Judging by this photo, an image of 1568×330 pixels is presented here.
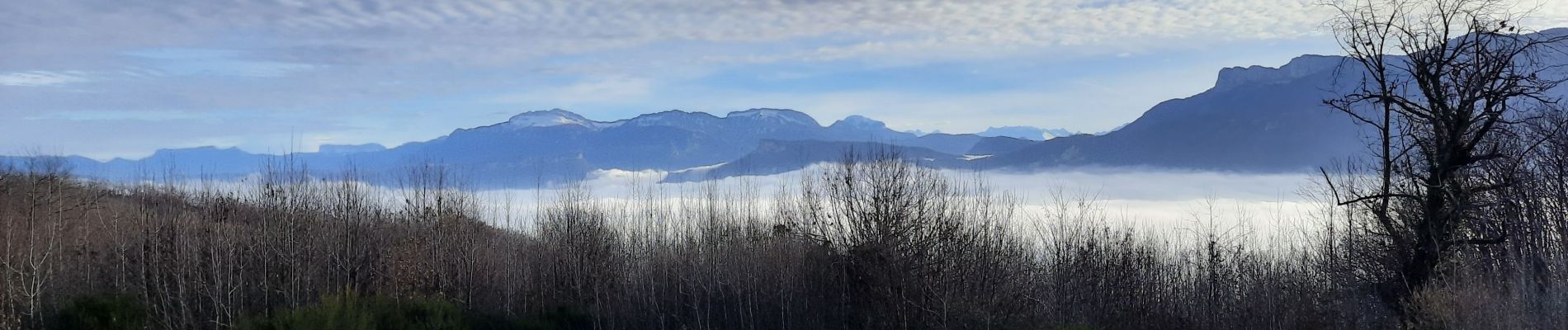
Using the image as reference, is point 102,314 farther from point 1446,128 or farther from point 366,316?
point 1446,128

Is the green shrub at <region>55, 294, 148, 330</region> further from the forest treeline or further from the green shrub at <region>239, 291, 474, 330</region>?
the green shrub at <region>239, 291, 474, 330</region>

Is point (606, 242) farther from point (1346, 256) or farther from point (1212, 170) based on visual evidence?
point (1212, 170)

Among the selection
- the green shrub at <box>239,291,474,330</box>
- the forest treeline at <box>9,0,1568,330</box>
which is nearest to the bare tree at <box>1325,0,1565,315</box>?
the forest treeline at <box>9,0,1568,330</box>

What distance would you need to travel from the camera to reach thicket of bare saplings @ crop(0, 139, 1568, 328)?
17.6 metres

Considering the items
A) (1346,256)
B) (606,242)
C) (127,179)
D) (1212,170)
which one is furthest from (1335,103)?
(1212,170)

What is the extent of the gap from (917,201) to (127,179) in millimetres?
26250

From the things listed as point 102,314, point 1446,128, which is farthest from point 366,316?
point 1446,128

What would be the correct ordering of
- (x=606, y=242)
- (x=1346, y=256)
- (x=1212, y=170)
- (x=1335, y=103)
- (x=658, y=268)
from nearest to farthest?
1. (x=1335, y=103)
2. (x=1346, y=256)
3. (x=658, y=268)
4. (x=606, y=242)
5. (x=1212, y=170)

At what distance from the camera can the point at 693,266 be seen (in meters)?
23.9

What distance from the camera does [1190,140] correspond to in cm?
19425

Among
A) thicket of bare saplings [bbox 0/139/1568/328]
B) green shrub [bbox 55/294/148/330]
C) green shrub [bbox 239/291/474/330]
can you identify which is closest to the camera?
green shrub [bbox 239/291/474/330]

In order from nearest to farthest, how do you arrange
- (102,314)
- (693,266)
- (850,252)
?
(102,314) → (850,252) → (693,266)

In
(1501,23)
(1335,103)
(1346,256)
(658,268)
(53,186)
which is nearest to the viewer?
(1501,23)

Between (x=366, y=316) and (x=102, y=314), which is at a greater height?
(x=366, y=316)
